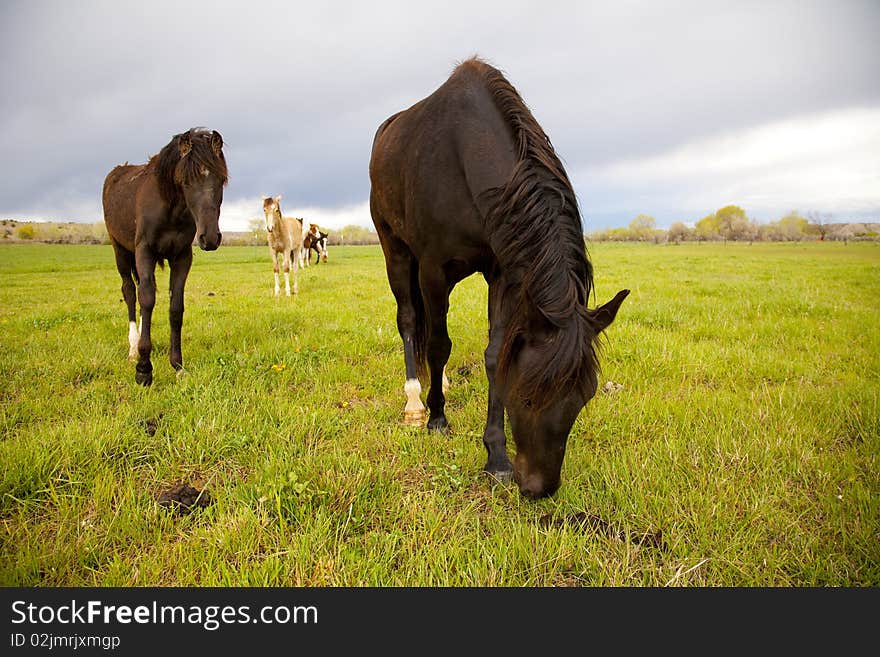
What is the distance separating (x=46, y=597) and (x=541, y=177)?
2.93 meters

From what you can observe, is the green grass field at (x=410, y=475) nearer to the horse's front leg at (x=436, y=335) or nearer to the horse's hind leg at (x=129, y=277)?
the horse's front leg at (x=436, y=335)

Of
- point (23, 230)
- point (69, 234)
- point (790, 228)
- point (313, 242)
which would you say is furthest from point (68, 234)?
point (790, 228)

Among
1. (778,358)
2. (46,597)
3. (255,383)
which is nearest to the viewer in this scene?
→ (46,597)

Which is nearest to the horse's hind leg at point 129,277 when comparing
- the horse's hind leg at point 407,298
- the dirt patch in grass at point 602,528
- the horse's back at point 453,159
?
the horse's hind leg at point 407,298

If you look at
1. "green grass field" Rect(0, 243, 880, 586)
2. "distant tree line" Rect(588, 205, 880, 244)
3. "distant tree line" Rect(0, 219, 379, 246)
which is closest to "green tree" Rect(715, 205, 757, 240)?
"distant tree line" Rect(588, 205, 880, 244)

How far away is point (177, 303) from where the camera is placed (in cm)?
509

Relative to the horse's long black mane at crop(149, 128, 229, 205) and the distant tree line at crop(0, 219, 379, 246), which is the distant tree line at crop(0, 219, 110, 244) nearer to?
the distant tree line at crop(0, 219, 379, 246)

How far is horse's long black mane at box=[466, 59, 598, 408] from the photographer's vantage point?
2189 mm

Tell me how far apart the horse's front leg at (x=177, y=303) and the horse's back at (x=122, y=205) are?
0.74 m

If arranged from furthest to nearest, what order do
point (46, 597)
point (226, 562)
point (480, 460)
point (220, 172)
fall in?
1. point (220, 172)
2. point (480, 460)
3. point (226, 562)
4. point (46, 597)

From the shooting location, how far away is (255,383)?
4.31 m

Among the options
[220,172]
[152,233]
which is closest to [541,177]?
[220,172]

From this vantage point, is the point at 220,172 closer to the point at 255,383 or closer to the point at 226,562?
the point at 255,383

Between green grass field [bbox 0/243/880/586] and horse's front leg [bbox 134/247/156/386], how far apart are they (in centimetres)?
18
